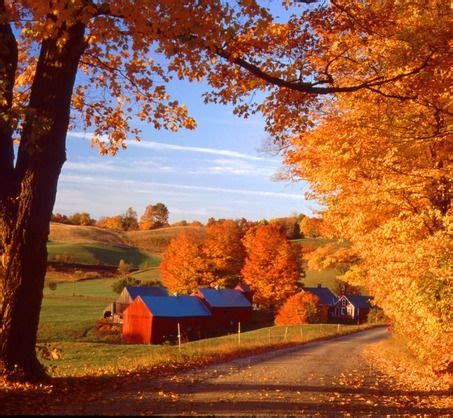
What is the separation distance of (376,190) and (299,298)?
46.7 m

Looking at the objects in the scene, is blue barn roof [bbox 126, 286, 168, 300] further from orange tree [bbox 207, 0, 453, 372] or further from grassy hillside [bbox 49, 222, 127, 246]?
grassy hillside [bbox 49, 222, 127, 246]

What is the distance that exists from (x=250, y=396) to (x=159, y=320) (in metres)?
42.7

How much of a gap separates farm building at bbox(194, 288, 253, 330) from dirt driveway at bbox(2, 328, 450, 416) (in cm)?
4594

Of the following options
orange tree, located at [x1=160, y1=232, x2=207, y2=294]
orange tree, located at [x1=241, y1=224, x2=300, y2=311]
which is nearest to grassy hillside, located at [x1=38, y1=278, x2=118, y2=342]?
orange tree, located at [x1=160, y1=232, x2=207, y2=294]

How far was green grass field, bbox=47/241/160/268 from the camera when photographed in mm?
105094

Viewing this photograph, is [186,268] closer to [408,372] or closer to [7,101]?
[408,372]

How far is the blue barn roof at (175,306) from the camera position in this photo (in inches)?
2036

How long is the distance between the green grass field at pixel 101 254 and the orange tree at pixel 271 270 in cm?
4686

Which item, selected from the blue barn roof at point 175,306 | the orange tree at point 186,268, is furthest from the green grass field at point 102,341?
the orange tree at point 186,268

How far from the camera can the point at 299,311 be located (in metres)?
57.7

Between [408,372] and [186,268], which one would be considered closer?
[408,372]

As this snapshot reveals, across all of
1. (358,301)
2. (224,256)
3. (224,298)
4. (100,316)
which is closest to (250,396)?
(224,298)

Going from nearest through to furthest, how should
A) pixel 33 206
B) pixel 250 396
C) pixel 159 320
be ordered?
pixel 33 206
pixel 250 396
pixel 159 320

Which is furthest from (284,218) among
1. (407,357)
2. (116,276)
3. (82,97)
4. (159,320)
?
(82,97)
